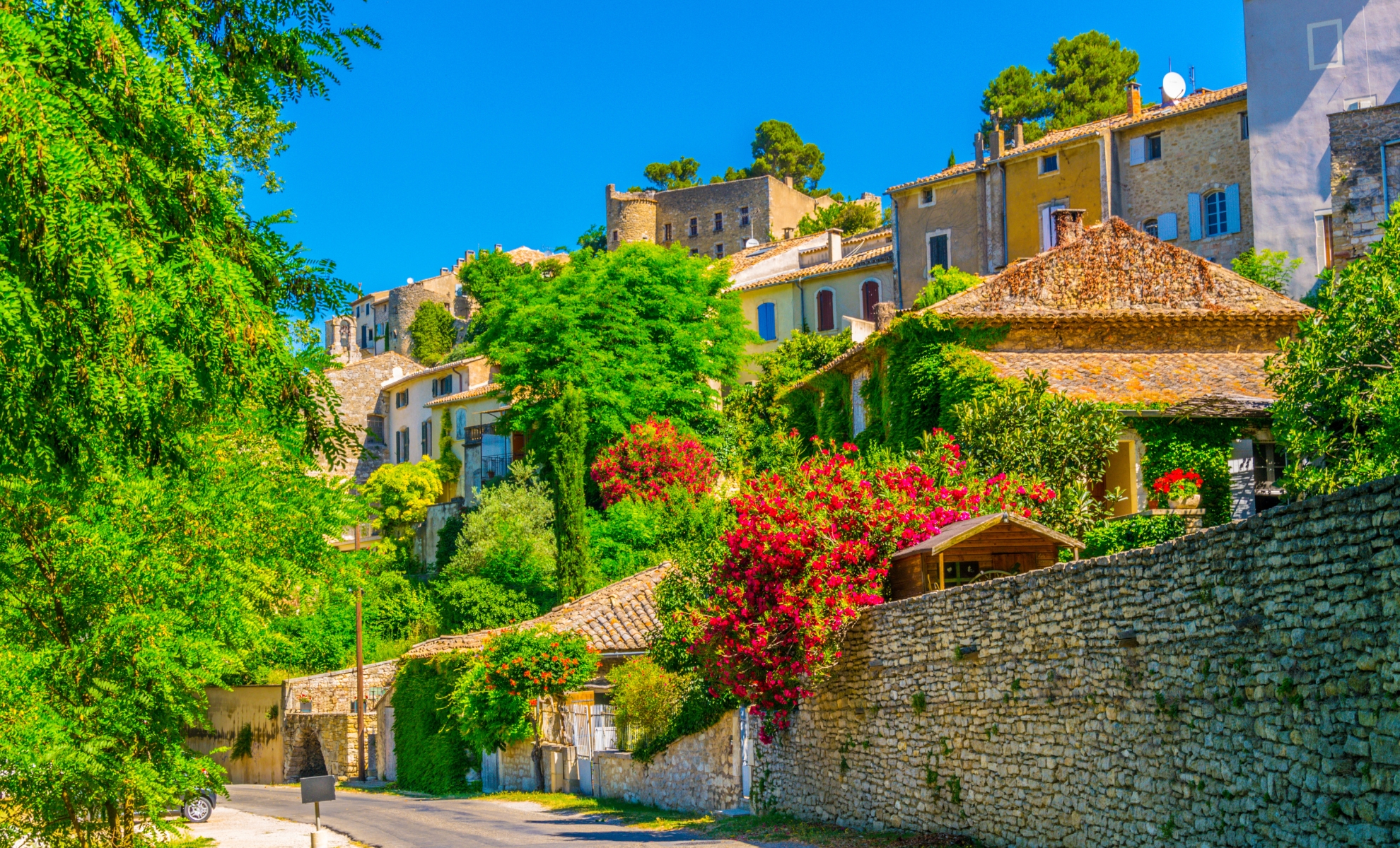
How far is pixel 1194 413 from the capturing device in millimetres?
24953

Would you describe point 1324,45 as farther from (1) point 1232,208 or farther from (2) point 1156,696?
(2) point 1156,696

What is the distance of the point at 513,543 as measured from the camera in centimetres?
4719

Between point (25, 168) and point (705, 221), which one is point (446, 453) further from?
point (25, 168)

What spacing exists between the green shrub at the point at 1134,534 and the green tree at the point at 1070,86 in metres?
55.4

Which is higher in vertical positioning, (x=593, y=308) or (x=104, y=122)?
(x=593, y=308)

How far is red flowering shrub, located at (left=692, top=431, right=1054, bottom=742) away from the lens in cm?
1869

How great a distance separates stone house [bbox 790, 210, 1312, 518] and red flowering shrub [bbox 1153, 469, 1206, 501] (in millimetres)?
1718

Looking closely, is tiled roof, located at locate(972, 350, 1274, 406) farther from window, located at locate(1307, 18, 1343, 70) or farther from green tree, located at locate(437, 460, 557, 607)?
green tree, located at locate(437, 460, 557, 607)

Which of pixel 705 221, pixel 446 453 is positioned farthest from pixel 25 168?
pixel 705 221

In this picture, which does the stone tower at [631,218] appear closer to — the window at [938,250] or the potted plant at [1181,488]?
the window at [938,250]

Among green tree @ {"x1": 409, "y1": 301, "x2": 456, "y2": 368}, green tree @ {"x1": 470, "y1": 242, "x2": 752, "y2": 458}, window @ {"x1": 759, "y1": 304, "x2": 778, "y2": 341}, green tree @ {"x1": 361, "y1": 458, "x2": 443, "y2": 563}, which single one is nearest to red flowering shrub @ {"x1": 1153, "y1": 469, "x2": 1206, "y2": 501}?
green tree @ {"x1": 470, "y1": 242, "x2": 752, "y2": 458}

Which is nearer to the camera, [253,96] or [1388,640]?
[1388,640]

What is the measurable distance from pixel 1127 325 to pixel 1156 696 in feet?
62.5

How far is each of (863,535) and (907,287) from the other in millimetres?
36632
